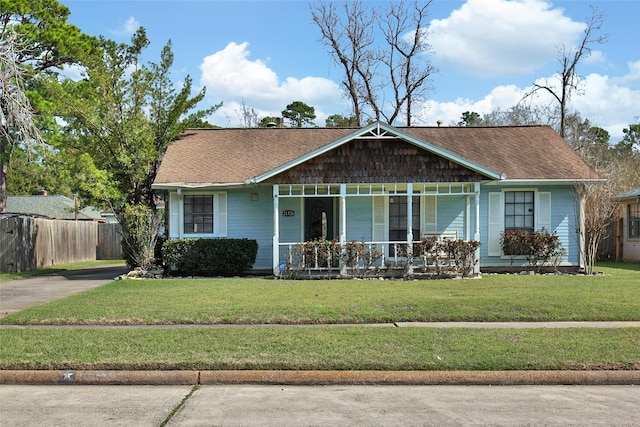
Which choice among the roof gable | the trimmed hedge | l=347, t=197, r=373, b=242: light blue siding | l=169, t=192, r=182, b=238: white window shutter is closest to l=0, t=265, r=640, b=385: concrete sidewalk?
the roof gable

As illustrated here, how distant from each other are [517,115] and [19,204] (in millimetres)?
35693

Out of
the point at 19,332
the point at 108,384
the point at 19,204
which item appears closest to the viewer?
the point at 108,384

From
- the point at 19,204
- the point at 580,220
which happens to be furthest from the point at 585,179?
the point at 19,204

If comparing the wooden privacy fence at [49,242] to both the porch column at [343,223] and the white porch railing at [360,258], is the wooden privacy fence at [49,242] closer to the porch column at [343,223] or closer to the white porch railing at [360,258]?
the white porch railing at [360,258]

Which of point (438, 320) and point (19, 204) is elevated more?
point (19, 204)

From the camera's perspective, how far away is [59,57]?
2672cm

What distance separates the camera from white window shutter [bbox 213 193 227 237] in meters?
18.7

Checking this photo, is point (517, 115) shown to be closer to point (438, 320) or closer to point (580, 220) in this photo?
point (580, 220)

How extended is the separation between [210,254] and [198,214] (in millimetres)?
1752

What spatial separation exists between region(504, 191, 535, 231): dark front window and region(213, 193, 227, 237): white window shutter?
8694 mm

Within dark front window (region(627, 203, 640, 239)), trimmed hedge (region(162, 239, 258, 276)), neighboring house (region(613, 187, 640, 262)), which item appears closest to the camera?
trimmed hedge (region(162, 239, 258, 276))

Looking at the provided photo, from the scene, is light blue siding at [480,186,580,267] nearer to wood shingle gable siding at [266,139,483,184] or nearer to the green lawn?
wood shingle gable siding at [266,139,483,184]

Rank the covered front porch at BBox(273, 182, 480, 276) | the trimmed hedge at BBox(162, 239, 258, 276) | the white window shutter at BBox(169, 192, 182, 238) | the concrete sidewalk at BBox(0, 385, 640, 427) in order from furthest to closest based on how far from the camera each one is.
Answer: the white window shutter at BBox(169, 192, 182, 238) < the covered front porch at BBox(273, 182, 480, 276) < the trimmed hedge at BBox(162, 239, 258, 276) < the concrete sidewalk at BBox(0, 385, 640, 427)

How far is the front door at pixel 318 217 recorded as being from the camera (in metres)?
19.7
